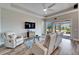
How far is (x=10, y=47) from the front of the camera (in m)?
3.44

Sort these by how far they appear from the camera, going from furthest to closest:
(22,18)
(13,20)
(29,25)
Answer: (29,25), (22,18), (13,20)

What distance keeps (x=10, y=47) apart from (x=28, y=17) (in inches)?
136

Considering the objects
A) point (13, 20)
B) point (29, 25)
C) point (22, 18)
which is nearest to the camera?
point (13, 20)

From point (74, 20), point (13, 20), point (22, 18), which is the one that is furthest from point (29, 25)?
point (74, 20)

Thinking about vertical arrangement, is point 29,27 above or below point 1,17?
below

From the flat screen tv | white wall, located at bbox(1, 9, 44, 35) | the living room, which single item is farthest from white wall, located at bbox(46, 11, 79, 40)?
white wall, located at bbox(1, 9, 44, 35)

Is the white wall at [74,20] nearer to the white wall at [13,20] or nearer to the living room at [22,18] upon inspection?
the living room at [22,18]

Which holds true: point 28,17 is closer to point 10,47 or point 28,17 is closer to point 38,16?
point 38,16

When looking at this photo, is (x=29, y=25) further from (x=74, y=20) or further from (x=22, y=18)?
(x=74, y=20)

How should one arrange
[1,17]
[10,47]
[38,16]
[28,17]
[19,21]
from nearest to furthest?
[10,47], [1,17], [19,21], [28,17], [38,16]

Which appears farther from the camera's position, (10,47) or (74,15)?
(74,15)

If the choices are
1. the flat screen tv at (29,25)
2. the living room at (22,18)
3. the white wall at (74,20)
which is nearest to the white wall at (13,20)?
the living room at (22,18)
